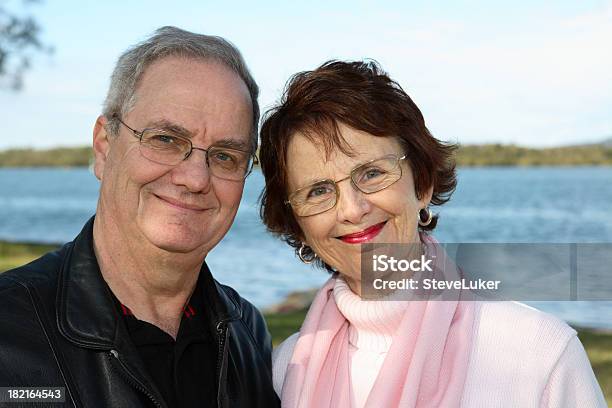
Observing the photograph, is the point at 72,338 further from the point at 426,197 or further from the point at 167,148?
the point at 426,197

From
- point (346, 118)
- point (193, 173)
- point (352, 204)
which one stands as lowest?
point (352, 204)

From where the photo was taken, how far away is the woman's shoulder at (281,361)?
3385 mm

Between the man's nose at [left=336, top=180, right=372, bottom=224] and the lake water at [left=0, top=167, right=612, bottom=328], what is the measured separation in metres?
0.48

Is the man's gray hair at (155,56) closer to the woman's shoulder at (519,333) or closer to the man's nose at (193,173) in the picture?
the man's nose at (193,173)

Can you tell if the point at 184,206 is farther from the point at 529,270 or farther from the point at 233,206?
the point at 529,270

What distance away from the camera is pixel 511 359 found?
288 cm

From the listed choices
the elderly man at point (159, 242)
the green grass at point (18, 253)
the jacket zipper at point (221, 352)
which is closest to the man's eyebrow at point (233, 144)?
the elderly man at point (159, 242)

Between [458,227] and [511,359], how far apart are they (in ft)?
95.8

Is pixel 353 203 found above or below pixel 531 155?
above

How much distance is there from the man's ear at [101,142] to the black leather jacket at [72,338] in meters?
0.30

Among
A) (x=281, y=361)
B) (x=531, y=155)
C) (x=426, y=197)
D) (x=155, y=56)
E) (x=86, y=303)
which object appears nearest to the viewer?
(x=86, y=303)

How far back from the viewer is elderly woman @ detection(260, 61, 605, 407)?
2863 millimetres

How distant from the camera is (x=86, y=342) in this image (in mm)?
2537

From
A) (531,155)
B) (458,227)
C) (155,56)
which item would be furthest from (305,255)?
(531,155)
